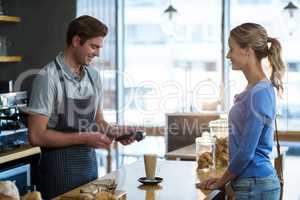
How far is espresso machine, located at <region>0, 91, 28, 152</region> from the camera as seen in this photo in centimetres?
451

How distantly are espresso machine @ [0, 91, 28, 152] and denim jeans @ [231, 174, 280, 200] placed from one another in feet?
8.53

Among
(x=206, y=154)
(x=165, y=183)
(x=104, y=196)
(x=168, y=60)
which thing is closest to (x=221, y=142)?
(x=206, y=154)

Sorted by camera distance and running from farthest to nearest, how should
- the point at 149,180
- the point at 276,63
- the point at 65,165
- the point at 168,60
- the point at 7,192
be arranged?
the point at 168,60 < the point at 65,165 < the point at 149,180 < the point at 276,63 < the point at 7,192

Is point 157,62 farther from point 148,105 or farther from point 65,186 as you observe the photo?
point 65,186

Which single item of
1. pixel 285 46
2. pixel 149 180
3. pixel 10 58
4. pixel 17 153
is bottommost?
pixel 17 153

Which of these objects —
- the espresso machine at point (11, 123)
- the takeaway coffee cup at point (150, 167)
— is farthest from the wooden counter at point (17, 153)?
the takeaway coffee cup at point (150, 167)

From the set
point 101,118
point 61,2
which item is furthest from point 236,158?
point 61,2

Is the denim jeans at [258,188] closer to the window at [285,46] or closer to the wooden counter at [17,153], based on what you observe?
the wooden counter at [17,153]

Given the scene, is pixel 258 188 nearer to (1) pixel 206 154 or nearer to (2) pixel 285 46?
(1) pixel 206 154

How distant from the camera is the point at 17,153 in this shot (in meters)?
4.37

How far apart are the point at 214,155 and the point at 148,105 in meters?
2.86

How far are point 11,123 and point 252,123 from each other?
9.37ft

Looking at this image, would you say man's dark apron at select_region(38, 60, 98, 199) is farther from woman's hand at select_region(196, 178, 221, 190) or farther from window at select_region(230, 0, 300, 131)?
window at select_region(230, 0, 300, 131)

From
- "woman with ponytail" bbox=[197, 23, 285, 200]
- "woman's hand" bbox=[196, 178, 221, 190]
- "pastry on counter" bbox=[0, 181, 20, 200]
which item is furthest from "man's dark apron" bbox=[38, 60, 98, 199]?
"pastry on counter" bbox=[0, 181, 20, 200]
